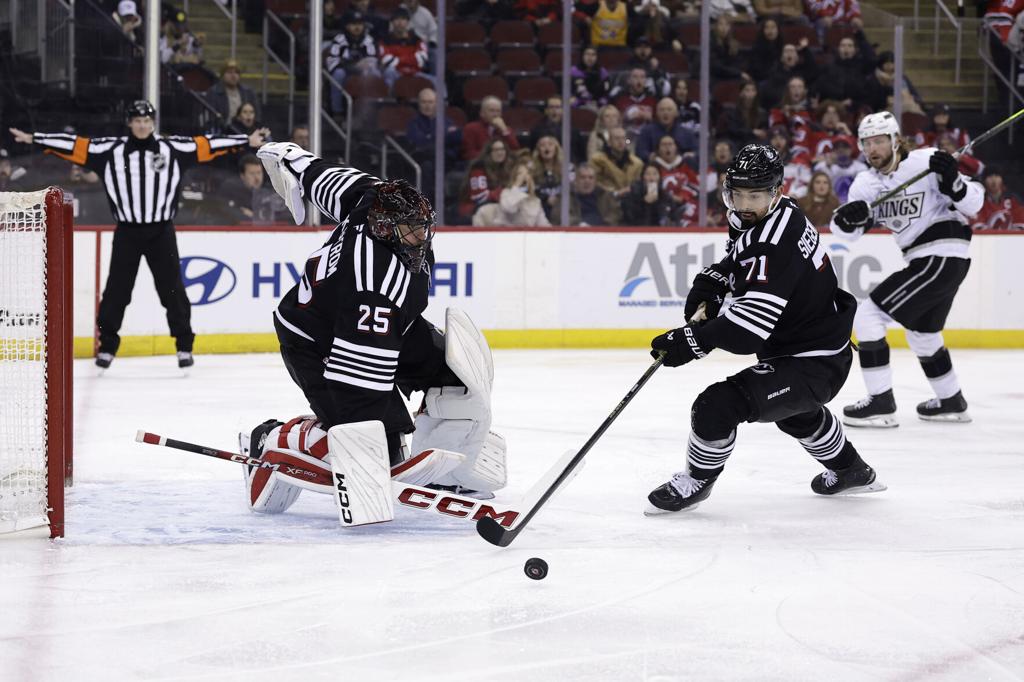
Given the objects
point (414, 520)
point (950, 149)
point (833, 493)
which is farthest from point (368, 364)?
point (950, 149)

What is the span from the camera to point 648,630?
2.36 metres

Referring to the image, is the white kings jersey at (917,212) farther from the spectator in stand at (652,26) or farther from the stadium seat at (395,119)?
the spectator in stand at (652,26)

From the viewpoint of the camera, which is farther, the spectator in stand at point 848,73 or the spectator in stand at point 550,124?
the spectator in stand at point 848,73

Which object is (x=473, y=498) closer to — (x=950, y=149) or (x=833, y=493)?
(x=833, y=493)

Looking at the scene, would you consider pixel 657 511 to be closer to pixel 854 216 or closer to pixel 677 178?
pixel 854 216

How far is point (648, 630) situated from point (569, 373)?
162 inches

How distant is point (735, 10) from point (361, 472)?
5.93m

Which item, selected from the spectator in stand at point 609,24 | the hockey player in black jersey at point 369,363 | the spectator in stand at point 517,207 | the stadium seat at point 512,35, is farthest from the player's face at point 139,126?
the spectator in stand at point 609,24

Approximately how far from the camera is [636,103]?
7855 millimetres

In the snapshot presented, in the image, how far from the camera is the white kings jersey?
4902 millimetres

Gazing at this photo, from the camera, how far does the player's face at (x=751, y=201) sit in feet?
10.3

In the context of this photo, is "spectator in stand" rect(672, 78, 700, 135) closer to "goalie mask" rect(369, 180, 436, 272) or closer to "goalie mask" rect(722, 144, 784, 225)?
"goalie mask" rect(722, 144, 784, 225)

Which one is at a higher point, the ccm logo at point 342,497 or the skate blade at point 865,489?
the ccm logo at point 342,497

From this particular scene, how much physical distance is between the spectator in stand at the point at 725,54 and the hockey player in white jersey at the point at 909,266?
3.07 meters
